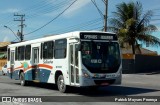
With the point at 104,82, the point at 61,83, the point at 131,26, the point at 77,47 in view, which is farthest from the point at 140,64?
the point at 77,47

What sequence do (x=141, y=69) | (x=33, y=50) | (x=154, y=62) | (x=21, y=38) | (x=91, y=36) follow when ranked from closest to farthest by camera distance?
1. (x=91, y=36)
2. (x=33, y=50)
3. (x=141, y=69)
4. (x=154, y=62)
5. (x=21, y=38)

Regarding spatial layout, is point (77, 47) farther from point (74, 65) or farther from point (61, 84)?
point (61, 84)

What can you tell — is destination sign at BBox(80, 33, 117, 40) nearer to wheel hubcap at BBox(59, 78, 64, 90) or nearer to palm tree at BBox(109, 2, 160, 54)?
wheel hubcap at BBox(59, 78, 64, 90)

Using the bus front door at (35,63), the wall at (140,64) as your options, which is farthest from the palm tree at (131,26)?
the bus front door at (35,63)

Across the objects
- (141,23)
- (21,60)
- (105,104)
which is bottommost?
(105,104)

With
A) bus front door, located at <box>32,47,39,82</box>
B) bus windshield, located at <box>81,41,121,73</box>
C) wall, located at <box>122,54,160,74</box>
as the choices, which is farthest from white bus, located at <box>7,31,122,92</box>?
wall, located at <box>122,54,160,74</box>

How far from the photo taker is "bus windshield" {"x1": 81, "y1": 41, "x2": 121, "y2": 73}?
1731 cm

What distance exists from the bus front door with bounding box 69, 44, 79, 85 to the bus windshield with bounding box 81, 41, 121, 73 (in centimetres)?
46

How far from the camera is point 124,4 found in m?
48.4

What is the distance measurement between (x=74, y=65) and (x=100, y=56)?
1269 millimetres

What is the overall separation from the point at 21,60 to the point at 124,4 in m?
25.9

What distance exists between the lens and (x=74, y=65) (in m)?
17.7

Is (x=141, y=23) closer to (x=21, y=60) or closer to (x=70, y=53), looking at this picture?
(x=21, y=60)

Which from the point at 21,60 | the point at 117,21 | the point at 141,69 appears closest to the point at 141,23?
the point at 117,21
